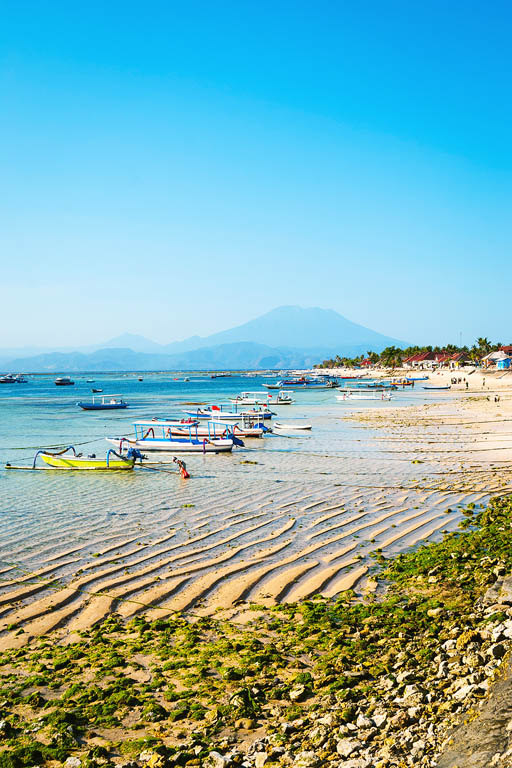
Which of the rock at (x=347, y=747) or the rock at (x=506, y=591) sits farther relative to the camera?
the rock at (x=506, y=591)

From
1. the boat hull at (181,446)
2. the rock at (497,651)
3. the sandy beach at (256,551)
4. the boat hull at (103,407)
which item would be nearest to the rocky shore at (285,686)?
the rock at (497,651)

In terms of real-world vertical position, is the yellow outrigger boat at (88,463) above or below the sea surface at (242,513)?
above

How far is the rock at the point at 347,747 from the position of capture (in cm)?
581

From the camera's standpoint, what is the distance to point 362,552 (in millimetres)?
14555

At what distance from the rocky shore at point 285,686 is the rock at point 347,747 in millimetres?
15

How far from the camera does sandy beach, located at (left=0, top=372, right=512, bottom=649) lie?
11484 mm

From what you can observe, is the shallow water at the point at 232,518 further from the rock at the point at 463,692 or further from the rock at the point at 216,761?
the rock at the point at 463,692

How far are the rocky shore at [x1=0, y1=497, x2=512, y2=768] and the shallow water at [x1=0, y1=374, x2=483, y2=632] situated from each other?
190cm

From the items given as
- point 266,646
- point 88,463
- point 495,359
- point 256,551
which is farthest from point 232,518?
point 495,359

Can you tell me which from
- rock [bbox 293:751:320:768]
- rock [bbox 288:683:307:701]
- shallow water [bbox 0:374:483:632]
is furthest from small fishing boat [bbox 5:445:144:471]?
rock [bbox 293:751:320:768]

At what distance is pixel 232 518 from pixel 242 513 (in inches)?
28.5

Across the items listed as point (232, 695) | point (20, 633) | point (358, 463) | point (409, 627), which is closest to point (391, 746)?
point (232, 695)

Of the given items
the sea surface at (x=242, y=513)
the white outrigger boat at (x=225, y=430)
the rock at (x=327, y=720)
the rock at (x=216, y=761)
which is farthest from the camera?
the white outrigger boat at (x=225, y=430)

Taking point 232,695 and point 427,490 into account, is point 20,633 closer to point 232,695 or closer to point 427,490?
point 232,695
